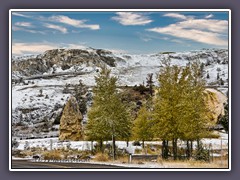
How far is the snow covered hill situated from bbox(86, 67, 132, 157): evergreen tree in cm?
Answer: 14

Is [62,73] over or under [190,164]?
over

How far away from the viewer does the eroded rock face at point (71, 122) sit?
48.2 feet

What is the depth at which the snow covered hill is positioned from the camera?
14.6 m

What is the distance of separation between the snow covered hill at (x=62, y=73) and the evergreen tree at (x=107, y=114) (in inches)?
5.4

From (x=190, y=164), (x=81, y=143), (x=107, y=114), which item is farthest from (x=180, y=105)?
(x=81, y=143)

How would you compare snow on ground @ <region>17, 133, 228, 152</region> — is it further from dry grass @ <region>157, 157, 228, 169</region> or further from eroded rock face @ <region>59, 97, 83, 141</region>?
dry grass @ <region>157, 157, 228, 169</region>

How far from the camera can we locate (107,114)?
14844 millimetres

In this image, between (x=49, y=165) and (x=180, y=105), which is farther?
(x=180, y=105)

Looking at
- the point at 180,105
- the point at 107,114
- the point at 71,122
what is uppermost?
the point at 180,105

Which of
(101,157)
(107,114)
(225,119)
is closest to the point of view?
(225,119)

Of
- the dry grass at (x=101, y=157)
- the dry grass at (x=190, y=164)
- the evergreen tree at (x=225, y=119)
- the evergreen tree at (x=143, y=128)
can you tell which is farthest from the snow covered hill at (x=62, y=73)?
the dry grass at (x=190, y=164)

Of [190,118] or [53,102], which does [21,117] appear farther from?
[190,118]

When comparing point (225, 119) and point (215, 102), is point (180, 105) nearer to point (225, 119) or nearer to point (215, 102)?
point (215, 102)

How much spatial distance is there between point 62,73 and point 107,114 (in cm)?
102
